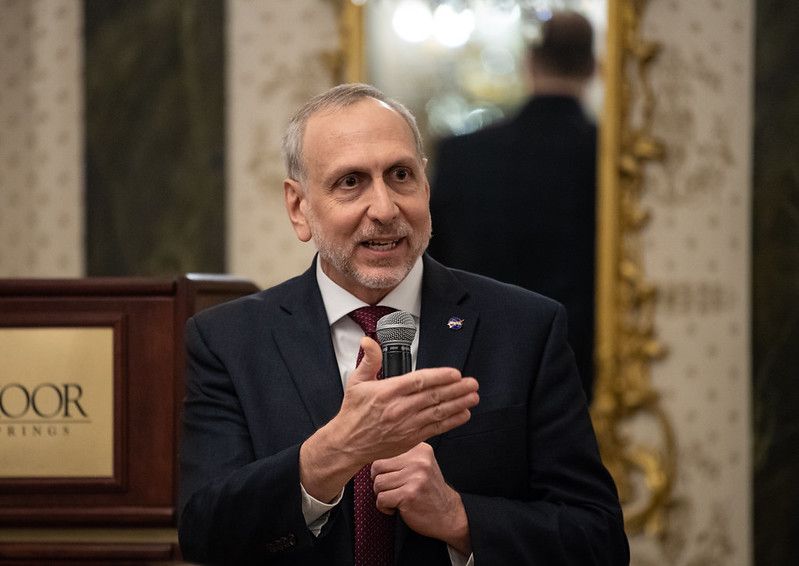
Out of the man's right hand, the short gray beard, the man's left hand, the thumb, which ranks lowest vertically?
the man's left hand

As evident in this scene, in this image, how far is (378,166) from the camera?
93.0 inches

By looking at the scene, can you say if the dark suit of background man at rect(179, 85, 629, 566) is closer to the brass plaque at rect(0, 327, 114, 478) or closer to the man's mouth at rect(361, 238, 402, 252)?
the man's mouth at rect(361, 238, 402, 252)

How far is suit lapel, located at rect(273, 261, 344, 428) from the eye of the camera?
235cm

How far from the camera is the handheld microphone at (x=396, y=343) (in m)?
1.96

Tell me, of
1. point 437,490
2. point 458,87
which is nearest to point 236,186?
point 458,87

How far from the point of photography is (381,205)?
2340 mm

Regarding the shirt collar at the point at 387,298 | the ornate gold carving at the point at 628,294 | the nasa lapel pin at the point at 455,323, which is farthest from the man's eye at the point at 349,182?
the ornate gold carving at the point at 628,294

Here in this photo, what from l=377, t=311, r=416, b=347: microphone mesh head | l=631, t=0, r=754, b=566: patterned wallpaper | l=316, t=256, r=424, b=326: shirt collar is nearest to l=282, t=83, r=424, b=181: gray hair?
l=316, t=256, r=424, b=326: shirt collar

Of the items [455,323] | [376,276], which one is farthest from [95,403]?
[455,323]

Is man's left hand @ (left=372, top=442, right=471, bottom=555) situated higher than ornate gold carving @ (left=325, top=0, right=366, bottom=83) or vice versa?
ornate gold carving @ (left=325, top=0, right=366, bottom=83)

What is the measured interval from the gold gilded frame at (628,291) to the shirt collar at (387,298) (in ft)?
7.06

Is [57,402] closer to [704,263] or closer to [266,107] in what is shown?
[266,107]

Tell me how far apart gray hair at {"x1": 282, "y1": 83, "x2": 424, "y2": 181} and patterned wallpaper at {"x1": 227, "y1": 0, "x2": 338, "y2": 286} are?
2319mm

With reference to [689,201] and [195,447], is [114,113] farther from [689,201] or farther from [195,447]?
[195,447]
